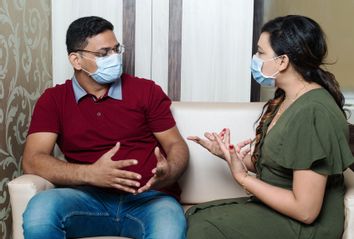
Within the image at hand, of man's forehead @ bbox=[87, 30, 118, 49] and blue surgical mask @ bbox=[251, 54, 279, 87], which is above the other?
man's forehead @ bbox=[87, 30, 118, 49]

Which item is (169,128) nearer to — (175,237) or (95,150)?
(95,150)

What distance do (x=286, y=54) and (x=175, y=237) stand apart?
2.19ft

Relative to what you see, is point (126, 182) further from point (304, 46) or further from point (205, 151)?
point (304, 46)

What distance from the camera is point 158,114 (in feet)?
5.92

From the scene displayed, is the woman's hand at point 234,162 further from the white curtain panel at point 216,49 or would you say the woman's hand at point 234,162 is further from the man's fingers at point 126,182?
the white curtain panel at point 216,49

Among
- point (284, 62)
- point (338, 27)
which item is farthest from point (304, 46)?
point (338, 27)

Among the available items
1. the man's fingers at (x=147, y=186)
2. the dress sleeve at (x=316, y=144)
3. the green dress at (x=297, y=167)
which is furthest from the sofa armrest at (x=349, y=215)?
the man's fingers at (x=147, y=186)

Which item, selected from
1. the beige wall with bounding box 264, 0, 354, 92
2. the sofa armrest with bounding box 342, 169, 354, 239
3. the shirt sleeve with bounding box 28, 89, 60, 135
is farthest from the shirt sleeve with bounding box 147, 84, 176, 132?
the beige wall with bounding box 264, 0, 354, 92

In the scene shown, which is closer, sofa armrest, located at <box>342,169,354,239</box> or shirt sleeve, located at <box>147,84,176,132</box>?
sofa armrest, located at <box>342,169,354,239</box>

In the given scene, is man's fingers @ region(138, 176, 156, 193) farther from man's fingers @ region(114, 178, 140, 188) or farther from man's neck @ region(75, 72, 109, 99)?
man's neck @ region(75, 72, 109, 99)

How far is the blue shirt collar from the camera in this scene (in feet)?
5.89

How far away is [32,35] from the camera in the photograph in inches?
82.0

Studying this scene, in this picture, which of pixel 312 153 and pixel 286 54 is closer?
pixel 312 153

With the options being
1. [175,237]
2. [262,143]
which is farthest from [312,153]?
[175,237]
